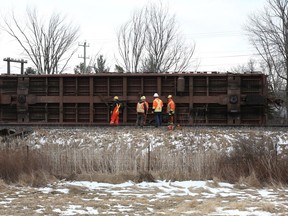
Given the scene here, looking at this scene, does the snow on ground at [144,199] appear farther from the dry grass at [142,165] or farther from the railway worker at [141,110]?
the railway worker at [141,110]

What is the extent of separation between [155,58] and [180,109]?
18.5 metres

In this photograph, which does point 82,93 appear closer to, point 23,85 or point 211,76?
point 23,85

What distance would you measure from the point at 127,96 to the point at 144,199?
495 inches

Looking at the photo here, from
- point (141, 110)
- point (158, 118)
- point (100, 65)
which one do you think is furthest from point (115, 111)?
point (100, 65)

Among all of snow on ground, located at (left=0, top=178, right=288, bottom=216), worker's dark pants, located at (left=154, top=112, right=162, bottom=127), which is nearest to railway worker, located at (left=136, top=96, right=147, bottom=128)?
worker's dark pants, located at (left=154, top=112, right=162, bottom=127)

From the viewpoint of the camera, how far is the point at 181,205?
24.6 ft

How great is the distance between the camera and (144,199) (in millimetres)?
8078

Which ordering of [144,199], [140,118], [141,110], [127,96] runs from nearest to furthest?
[144,199], [141,110], [140,118], [127,96]

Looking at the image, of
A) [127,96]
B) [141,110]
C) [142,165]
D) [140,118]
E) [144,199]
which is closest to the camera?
[144,199]

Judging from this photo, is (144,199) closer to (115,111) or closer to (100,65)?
(115,111)

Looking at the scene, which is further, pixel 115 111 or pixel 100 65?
pixel 100 65

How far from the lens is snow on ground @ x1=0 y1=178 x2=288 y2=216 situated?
6.96 m

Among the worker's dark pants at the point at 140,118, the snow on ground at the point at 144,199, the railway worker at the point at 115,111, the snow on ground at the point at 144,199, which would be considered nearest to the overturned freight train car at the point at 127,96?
the railway worker at the point at 115,111

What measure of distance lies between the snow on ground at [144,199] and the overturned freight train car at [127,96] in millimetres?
10084
